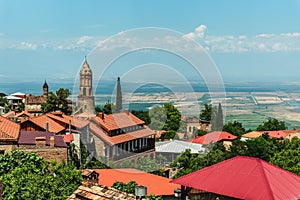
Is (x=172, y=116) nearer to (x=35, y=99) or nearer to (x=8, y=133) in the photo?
(x=8, y=133)

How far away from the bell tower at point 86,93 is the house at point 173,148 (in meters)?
4.44

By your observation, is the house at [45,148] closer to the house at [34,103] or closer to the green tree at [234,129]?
the green tree at [234,129]

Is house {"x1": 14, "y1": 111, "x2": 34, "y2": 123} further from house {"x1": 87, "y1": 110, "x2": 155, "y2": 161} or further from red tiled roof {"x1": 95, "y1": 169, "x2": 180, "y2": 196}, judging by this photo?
red tiled roof {"x1": 95, "y1": 169, "x2": 180, "y2": 196}

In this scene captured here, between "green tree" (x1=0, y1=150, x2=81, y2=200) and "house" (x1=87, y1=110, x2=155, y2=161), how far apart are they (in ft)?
18.6

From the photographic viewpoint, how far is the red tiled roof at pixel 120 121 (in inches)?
721

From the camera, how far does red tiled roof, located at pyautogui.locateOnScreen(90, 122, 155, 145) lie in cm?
1814

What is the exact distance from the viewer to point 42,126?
18438 millimetres

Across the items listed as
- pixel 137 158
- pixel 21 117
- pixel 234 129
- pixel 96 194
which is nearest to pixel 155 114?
pixel 137 158

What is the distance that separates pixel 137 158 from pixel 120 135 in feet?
4.26

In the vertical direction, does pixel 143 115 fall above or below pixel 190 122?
above

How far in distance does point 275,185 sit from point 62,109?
105 feet

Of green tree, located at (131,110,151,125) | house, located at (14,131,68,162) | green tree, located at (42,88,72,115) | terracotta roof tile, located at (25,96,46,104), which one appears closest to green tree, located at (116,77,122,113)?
green tree, located at (131,110,151,125)

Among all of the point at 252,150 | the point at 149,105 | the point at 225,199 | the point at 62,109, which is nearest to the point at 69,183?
the point at 225,199

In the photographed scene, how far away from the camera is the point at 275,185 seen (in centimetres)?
764
